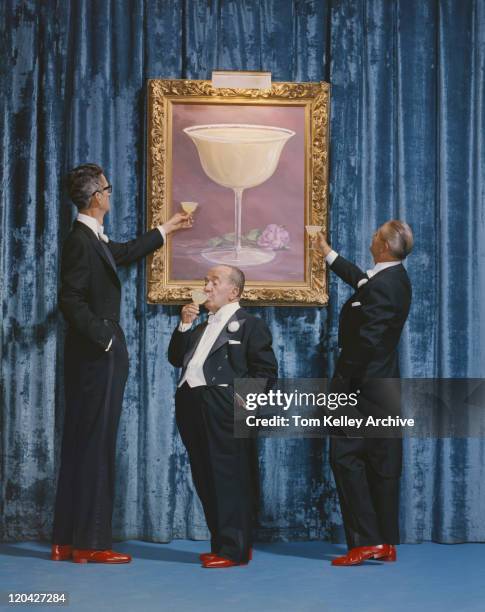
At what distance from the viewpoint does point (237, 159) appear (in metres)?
4.61

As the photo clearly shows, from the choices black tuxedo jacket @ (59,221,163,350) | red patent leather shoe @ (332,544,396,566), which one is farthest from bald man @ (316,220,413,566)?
black tuxedo jacket @ (59,221,163,350)

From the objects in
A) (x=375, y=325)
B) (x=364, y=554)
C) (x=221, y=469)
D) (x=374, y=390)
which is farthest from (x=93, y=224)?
(x=364, y=554)

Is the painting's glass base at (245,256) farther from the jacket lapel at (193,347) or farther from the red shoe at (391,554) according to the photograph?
the red shoe at (391,554)

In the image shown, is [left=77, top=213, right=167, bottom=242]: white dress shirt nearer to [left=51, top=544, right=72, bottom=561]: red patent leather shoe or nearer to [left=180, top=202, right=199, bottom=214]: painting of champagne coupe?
[left=180, top=202, right=199, bottom=214]: painting of champagne coupe

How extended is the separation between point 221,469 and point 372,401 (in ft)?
2.38

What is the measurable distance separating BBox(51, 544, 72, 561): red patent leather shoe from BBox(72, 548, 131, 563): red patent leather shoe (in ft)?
0.24

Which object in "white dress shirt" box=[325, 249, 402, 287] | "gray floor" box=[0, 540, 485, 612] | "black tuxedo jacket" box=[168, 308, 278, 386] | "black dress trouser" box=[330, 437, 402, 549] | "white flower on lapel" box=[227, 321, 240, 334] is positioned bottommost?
"gray floor" box=[0, 540, 485, 612]

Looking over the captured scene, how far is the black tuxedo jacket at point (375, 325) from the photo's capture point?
4.04 metres

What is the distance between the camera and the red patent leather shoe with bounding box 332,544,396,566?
406cm

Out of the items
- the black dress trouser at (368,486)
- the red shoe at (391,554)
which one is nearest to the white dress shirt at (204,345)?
the black dress trouser at (368,486)

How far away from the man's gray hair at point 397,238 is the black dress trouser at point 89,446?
1265mm

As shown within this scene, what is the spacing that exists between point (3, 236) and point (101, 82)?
34.7 inches

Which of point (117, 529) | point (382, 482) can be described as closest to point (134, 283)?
point (117, 529)

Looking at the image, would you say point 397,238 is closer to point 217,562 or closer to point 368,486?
point 368,486
